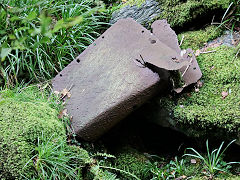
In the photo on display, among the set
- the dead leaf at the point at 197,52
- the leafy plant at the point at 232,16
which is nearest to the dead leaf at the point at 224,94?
the dead leaf at the point at 197,52

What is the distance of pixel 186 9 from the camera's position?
12.3 feet

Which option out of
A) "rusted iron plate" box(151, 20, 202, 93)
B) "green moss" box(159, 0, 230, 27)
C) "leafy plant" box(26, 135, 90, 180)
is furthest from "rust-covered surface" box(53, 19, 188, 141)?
"green moss" box(159, 0, 230, 27)

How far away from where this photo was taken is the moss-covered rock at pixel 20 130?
2.43m

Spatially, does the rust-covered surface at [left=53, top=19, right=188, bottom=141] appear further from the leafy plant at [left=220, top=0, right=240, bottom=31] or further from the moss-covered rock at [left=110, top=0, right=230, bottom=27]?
the leafy plant at [left=220, top=0, right=240, bottom=31]

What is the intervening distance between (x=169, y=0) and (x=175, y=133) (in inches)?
74.0

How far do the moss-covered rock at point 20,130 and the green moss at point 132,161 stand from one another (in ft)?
2.60

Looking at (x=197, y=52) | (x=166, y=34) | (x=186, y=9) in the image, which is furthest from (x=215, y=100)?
(x=186, y=9)

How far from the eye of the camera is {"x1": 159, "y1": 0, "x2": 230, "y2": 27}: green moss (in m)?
3.63

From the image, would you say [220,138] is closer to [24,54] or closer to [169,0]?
[169,0]

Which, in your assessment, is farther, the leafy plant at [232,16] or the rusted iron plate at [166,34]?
the leafy plant at [232,16]

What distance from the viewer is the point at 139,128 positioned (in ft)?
11.8

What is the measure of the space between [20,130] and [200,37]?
2.48m

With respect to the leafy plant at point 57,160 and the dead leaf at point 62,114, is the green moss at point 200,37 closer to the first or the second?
the dead leaf at point 62,114

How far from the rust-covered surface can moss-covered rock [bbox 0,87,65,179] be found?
33 centimetres
